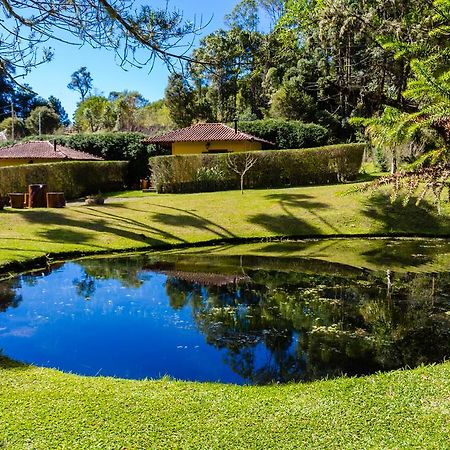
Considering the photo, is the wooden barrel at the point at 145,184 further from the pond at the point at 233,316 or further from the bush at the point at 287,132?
the pond at the point at 233,316

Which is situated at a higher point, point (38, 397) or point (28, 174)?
point (28, 174)

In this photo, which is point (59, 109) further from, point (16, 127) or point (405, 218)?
A: point (405, 218)

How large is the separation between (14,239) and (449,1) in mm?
13795

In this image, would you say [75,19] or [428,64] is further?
[75,19]

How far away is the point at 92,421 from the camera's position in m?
3.96

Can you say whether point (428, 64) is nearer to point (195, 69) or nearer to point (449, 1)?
point (449, 1)

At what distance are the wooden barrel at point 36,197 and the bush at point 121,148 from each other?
10987 millimetres

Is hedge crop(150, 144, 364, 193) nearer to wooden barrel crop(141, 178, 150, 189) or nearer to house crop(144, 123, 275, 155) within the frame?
wooden barrel crop(141, 178, 150, 189)

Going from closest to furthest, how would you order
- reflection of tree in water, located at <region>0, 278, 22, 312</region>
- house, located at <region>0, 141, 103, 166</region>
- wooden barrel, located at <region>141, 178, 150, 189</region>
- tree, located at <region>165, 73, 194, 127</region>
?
reflection of tree in water, located at <region>0, 278, 22, 312</region> < wooden barrel, located at <region>141, 178, 150, 189</region> < house, located at <region>0, 141, 103, 166</region> < tree, located at <region>165, 73, 194, 127</region>

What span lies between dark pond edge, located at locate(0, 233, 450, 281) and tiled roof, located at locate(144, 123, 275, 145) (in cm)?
1588

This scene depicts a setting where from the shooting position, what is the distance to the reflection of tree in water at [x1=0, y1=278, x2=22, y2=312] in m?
9.28

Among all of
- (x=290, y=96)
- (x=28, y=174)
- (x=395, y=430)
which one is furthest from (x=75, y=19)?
(x=290, y=96)

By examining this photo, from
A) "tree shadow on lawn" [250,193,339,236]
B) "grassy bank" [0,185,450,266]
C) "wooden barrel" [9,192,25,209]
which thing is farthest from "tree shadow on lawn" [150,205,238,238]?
"wooden barrel" [9,192,25,209]

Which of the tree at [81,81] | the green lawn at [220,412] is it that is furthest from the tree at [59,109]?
the green lawn at [220,412]
